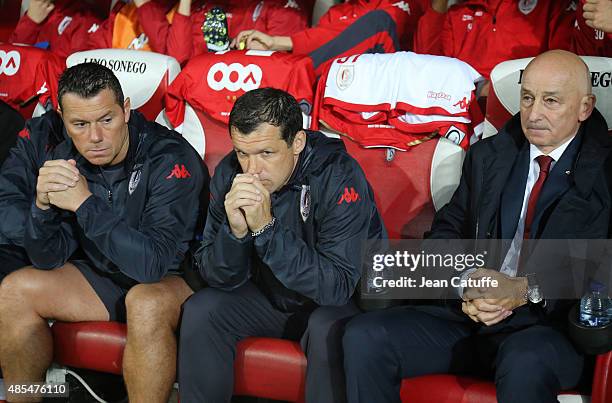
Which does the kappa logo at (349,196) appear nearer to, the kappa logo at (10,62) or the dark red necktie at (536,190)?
the dark red necktie at (536,190)

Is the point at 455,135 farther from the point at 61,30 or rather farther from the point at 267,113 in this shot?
the point at 61,30

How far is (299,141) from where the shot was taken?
2404 mm

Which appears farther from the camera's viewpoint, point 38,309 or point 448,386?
point 38,309

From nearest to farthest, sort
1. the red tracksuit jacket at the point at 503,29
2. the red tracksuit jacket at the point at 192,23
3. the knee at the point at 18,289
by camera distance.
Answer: the knee at the point at 18,289
the red tracksuit jacket at the point at 503,29
the red tracksuit jacket at the point at 192,23

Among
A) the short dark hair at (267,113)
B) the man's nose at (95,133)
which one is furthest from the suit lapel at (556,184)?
the man's nose at (95,133)

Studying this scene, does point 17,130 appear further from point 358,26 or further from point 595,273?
point 595,273

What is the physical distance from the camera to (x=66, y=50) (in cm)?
437

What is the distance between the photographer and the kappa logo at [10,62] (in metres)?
3.54

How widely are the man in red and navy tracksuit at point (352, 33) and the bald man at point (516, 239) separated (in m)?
1.08

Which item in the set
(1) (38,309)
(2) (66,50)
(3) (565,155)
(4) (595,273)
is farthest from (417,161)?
(2) (66,50)

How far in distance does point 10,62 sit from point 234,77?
99cm

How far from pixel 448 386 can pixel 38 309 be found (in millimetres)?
1189

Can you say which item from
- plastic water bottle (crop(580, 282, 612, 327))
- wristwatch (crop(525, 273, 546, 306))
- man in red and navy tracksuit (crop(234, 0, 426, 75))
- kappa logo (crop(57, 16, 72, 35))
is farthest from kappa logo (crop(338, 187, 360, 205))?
kappa logo (crop(57, 16, 72, 35))

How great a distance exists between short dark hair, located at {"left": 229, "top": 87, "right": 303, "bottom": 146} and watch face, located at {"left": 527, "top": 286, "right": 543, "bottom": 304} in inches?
28.8
